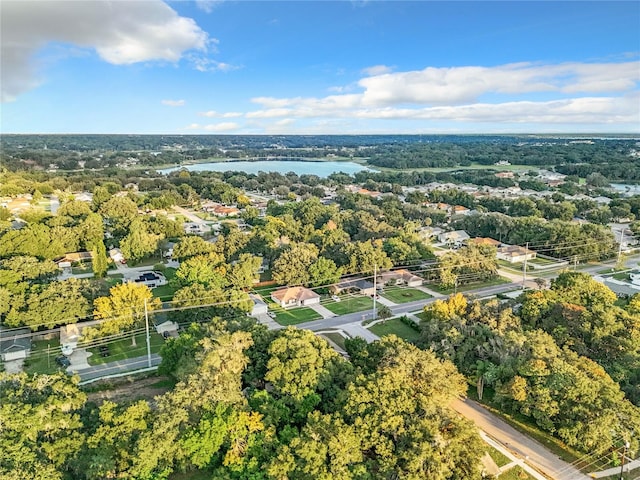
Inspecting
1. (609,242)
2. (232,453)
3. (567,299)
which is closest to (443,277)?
(567,299)

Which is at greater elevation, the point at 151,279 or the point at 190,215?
the point at 190,215

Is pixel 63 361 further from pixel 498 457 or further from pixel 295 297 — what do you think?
pixel 498 457

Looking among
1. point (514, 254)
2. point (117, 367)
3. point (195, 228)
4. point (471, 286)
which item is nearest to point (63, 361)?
point (117, 367)

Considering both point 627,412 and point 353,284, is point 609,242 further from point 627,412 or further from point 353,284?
point 627,412

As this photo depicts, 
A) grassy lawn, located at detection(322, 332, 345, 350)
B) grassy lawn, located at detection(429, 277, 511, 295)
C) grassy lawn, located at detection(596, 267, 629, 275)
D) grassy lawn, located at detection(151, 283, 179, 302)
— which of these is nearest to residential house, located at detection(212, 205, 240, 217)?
grassy lawn, located at detection(151, 283, 179, 302)

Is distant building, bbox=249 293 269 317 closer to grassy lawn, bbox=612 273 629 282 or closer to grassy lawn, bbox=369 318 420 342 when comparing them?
grassy lawn, bbox=369 318 420 342
